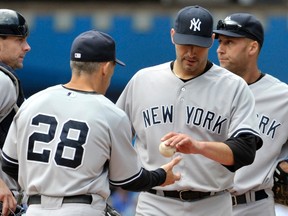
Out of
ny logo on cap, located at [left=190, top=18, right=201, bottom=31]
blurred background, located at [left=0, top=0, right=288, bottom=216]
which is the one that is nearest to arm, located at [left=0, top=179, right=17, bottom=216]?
ny logo on cap, located at [left=190, top=18, right=201, bottom=31]

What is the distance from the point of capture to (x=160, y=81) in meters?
5.78

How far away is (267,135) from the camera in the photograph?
619cm

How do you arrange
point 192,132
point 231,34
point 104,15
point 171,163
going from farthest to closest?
point 104,15
point 231,34
point 192,132
point 171,163

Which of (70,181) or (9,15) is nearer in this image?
(70,181)

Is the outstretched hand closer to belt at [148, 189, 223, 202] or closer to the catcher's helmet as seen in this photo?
belt at [148, 189, 223, 202]

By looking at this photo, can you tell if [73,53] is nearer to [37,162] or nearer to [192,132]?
[37,162]

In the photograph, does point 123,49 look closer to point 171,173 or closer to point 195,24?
point 195,24

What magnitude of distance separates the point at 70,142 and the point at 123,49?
6.05 metres

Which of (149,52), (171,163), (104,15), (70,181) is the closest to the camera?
(70,181)

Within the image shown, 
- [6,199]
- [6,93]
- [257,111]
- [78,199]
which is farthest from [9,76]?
[257,111]

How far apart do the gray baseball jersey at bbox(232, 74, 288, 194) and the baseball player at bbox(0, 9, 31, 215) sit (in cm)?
146

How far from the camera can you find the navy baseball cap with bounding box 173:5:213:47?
18.3 feet

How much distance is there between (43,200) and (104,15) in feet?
22.6

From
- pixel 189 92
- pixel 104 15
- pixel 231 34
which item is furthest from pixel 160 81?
Result: pixel 104 15
